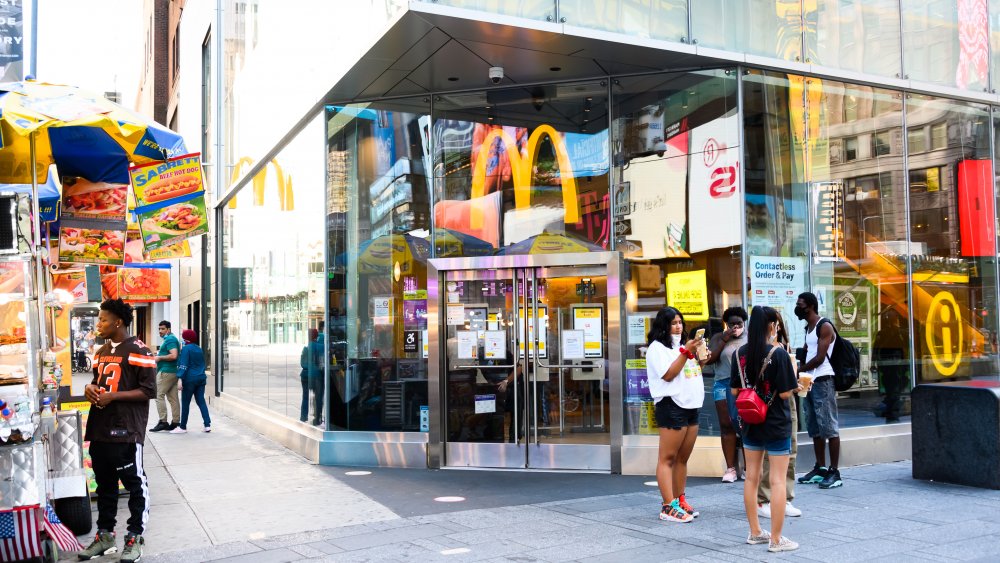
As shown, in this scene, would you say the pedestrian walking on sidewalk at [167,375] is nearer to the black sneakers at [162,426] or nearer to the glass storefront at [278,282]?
the black sneakers at [162,426]

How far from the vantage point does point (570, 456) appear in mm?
10312

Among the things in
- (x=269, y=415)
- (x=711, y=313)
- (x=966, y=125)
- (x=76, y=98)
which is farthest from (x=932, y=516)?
(x=269, y=415)

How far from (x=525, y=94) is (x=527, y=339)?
3.19 meters

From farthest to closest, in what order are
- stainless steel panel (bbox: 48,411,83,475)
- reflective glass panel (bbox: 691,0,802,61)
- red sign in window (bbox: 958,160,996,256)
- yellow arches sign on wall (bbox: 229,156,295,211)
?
yellow arches sign on wall (bbox: 229,156,295,211) → red sign in window (bbox: 958,160,996,256) → reflective glass panel (bbox: 691,0,802,61) → stainless steel panel (bbox: 48,411,83,475)

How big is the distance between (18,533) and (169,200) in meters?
3.29

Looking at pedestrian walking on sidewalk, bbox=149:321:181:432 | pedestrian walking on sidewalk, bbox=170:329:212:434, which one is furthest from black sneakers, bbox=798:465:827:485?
pedestrian walking on sidewalk, bbox=149:321:181:432

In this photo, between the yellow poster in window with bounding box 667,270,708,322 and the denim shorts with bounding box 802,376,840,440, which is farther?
the yellow poster in window with bounding box 667,270,708,322

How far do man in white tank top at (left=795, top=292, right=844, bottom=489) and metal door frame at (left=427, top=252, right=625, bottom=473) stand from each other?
215 centimetres

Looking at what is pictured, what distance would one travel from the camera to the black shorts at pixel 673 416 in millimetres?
7418

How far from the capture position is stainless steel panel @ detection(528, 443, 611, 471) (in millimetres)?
10227

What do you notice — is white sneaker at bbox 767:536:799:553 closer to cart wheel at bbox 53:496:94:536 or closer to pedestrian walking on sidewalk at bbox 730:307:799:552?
pedestrian walking on sidewalk at bbox 730:307:799:552

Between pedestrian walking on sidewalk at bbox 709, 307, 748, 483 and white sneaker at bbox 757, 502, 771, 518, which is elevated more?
pedestrian walking on sidewalk at bbox 709, 307, 748, 483

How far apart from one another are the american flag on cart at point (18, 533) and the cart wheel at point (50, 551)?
0.42 m

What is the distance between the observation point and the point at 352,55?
1008cm
